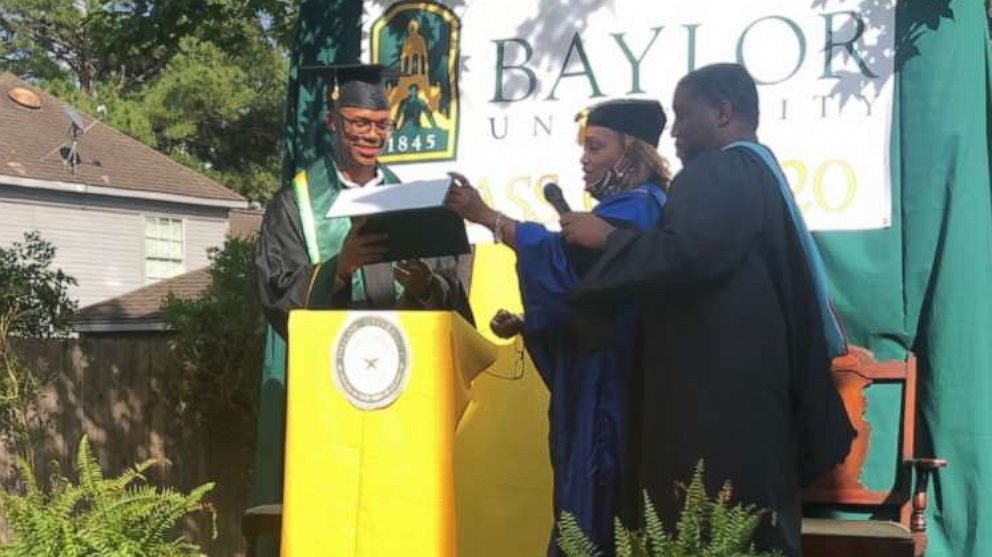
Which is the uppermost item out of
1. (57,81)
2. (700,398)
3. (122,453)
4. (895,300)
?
(57,81)

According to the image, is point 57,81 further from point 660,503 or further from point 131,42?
point 660,503

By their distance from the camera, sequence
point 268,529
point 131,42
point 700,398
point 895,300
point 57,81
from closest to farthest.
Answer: point 700,398 < point 895,300 < point 268,529 < point 131,42 < point 57,81

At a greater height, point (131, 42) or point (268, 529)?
point (131, 42)

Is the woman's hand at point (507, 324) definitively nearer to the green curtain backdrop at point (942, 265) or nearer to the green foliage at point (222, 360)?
the green curtain backdrop at point (942, 265)

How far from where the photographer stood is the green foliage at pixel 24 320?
8.52 m

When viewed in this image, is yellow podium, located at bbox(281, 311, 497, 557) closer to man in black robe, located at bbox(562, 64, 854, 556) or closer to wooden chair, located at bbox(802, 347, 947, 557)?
man in black robe, located at bbox(562, 64, 854, 556)

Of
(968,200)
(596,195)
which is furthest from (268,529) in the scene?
(968,200)

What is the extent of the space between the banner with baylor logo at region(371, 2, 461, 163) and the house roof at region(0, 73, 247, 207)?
52.0ft

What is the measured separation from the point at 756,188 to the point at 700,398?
802 millimetres

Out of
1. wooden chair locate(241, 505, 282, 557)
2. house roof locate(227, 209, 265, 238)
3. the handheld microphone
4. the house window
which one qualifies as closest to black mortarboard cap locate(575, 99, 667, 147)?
the handheld microphone

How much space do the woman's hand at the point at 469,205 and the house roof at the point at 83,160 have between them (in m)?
16.6

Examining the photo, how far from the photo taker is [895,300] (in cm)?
517

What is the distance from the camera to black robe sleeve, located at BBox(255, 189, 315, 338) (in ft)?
18.7

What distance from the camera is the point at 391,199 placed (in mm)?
5109
